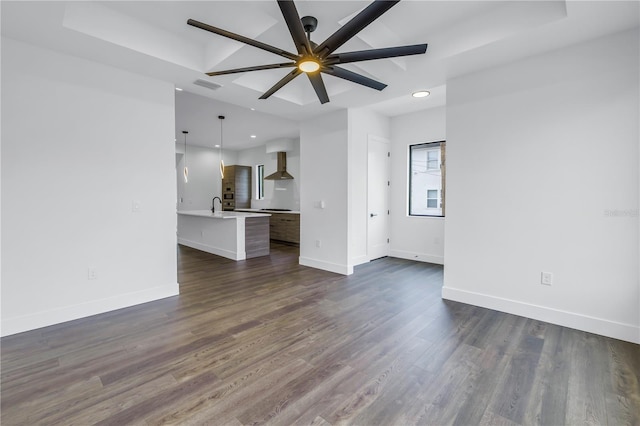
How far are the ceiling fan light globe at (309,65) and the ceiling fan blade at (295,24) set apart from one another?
3.7 inches

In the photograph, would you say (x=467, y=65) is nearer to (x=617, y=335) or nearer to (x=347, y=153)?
(x=347, y=153)

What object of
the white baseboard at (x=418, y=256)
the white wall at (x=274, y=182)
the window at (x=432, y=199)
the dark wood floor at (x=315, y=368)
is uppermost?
the white wall at (x=274, y=182)

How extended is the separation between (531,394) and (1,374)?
11.9ft

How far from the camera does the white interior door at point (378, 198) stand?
17.6 ft

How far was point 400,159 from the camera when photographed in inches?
228

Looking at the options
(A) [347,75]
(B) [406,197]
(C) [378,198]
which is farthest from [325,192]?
(A) [347,75]

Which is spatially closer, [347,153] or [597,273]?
[597,273]

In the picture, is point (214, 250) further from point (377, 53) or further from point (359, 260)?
point (377, 53)

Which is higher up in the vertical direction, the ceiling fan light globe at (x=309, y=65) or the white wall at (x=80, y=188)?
the ceiling fan light globe at (x=309, y=65)

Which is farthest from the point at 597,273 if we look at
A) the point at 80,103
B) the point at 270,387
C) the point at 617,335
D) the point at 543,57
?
the point at 80,103

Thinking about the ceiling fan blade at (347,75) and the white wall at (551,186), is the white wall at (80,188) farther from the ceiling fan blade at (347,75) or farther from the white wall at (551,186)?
the white wall at (551,186)

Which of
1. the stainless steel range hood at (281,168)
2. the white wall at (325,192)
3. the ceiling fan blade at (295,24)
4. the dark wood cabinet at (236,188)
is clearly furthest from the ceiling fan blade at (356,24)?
the dark wood cabinet at (236,188)

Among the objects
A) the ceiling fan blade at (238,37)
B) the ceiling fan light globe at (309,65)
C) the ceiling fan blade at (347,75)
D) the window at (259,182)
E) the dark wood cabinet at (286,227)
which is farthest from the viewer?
the window at (259,182)

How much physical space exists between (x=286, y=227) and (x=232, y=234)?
7.49ft
